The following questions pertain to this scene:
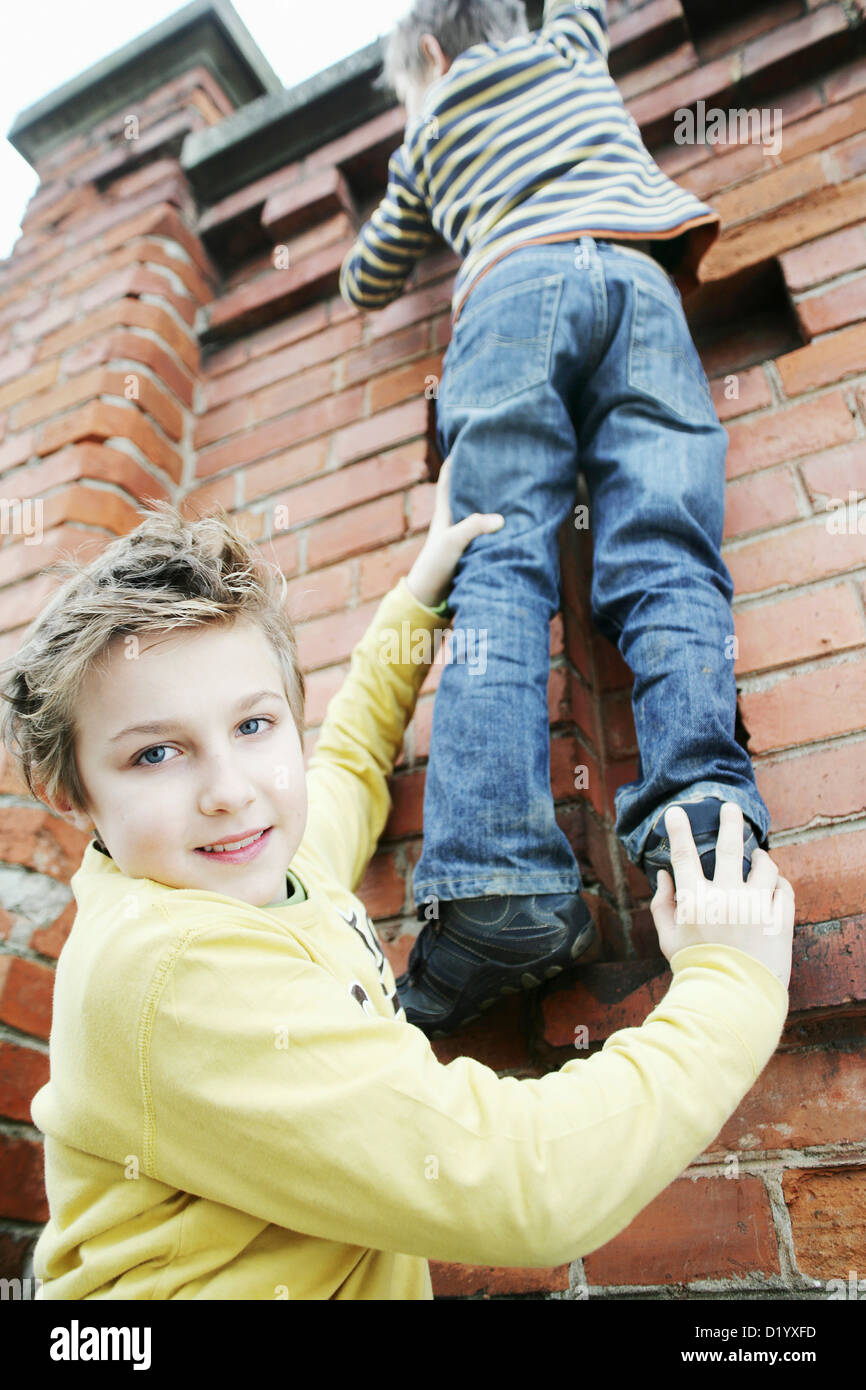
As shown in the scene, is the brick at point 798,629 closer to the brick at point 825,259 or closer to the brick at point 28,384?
the brick at point 825,259

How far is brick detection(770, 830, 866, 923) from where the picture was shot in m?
1.03

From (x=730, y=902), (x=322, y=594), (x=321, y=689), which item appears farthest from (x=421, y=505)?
(x=730, y=902)

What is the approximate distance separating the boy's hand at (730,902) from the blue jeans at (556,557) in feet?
0.17

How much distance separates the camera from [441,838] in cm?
103

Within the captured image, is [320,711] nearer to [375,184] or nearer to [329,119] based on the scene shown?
[375,184]

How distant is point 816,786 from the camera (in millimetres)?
1123

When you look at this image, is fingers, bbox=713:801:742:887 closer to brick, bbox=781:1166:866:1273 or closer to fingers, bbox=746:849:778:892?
fingers, bbox=746:849:778:892

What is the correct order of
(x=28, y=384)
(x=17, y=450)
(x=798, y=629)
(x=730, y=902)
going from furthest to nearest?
1. (x=28, y=384)
2. (x=17, y=450)
3. (x=798, y=629)
4. (x=730, y=902)

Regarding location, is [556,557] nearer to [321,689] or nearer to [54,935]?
[321,689]

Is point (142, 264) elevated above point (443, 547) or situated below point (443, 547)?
above

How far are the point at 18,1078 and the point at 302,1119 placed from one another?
2.30 ft

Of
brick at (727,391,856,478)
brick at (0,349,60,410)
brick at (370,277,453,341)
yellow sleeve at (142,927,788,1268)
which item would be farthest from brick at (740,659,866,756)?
brick at (0,349,60,410)
